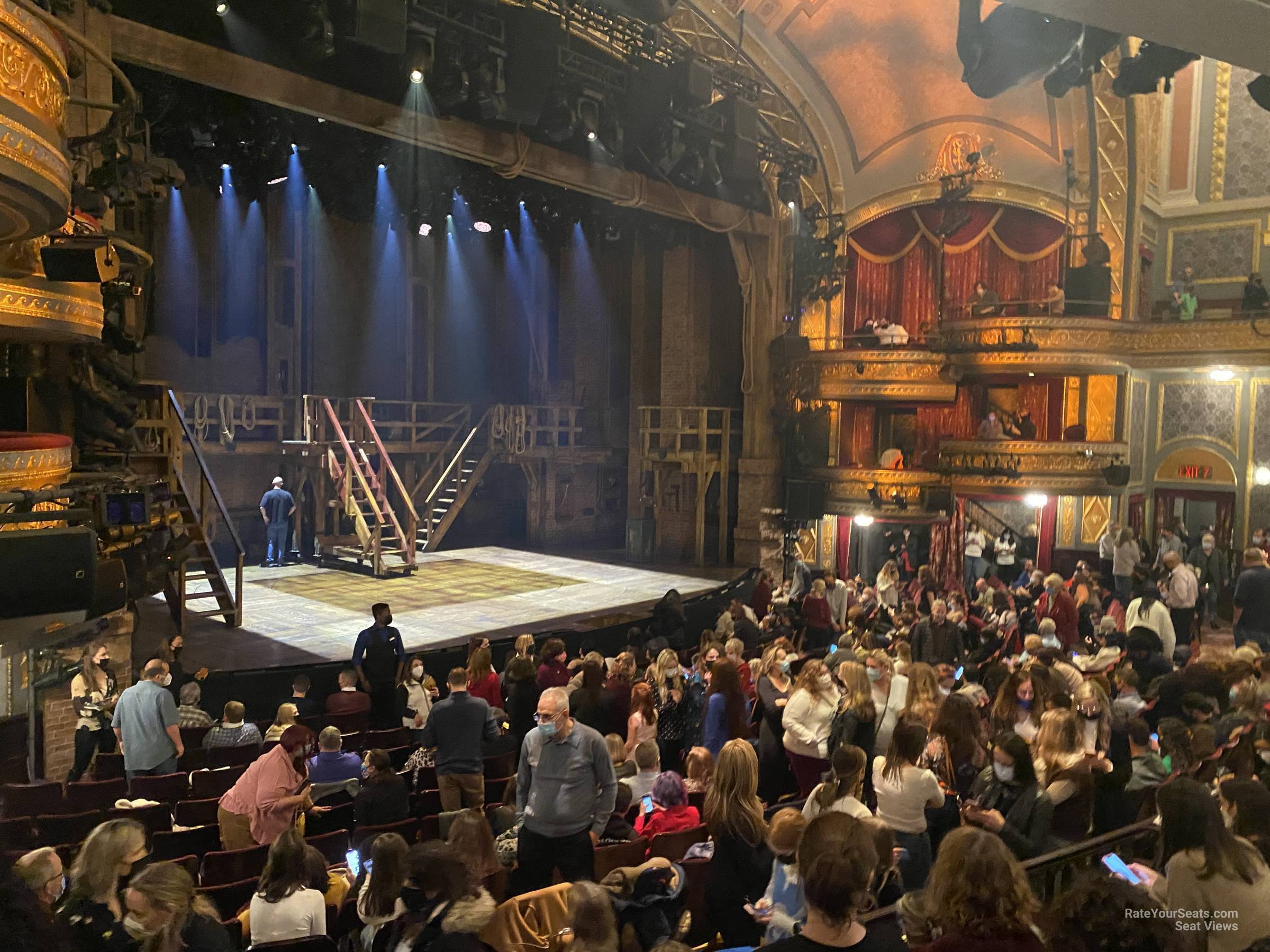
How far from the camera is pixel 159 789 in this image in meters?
5.40

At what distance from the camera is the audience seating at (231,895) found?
3.91m

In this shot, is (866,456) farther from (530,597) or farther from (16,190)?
(16,190)

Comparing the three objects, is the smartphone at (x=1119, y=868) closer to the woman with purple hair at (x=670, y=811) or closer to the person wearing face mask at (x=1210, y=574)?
the woman with purple hair at (x=670, y=811)

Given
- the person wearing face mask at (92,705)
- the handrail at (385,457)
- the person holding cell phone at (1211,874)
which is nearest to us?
the person holding cell phone at (1211,874)

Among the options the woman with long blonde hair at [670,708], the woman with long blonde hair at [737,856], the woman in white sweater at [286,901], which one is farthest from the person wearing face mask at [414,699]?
the woman with long blonde hair at [737,856]

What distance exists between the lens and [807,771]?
16.7 feet

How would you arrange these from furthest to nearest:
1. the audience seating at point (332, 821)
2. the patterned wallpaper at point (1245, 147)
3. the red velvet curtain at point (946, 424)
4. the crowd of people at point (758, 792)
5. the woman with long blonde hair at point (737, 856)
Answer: the red velvet curtain at point (946, 424), the patterned wallpaper at point (1245, 147), the audience seating at point (332, 821), the woman with long blonde hair at point (737, 856), the crowd of people at point (758, 792)

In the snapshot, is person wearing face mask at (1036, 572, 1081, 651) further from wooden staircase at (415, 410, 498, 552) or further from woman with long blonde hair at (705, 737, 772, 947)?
wooden staircase at (415, 410, 498, 552)

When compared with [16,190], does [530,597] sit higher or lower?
lower

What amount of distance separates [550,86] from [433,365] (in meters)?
9.19

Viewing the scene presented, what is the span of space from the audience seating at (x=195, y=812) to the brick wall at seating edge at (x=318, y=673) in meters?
3.20

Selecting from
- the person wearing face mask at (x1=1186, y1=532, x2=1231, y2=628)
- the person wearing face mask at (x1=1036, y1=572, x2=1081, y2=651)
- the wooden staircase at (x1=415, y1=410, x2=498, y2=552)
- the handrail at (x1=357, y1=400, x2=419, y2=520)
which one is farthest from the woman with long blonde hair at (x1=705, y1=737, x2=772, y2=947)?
the wooden staircase at (x1=415, y1=410, x2=498, y2=552)

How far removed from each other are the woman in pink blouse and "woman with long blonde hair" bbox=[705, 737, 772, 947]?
2.08m

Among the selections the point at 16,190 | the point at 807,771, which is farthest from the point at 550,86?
the point at 807,771
